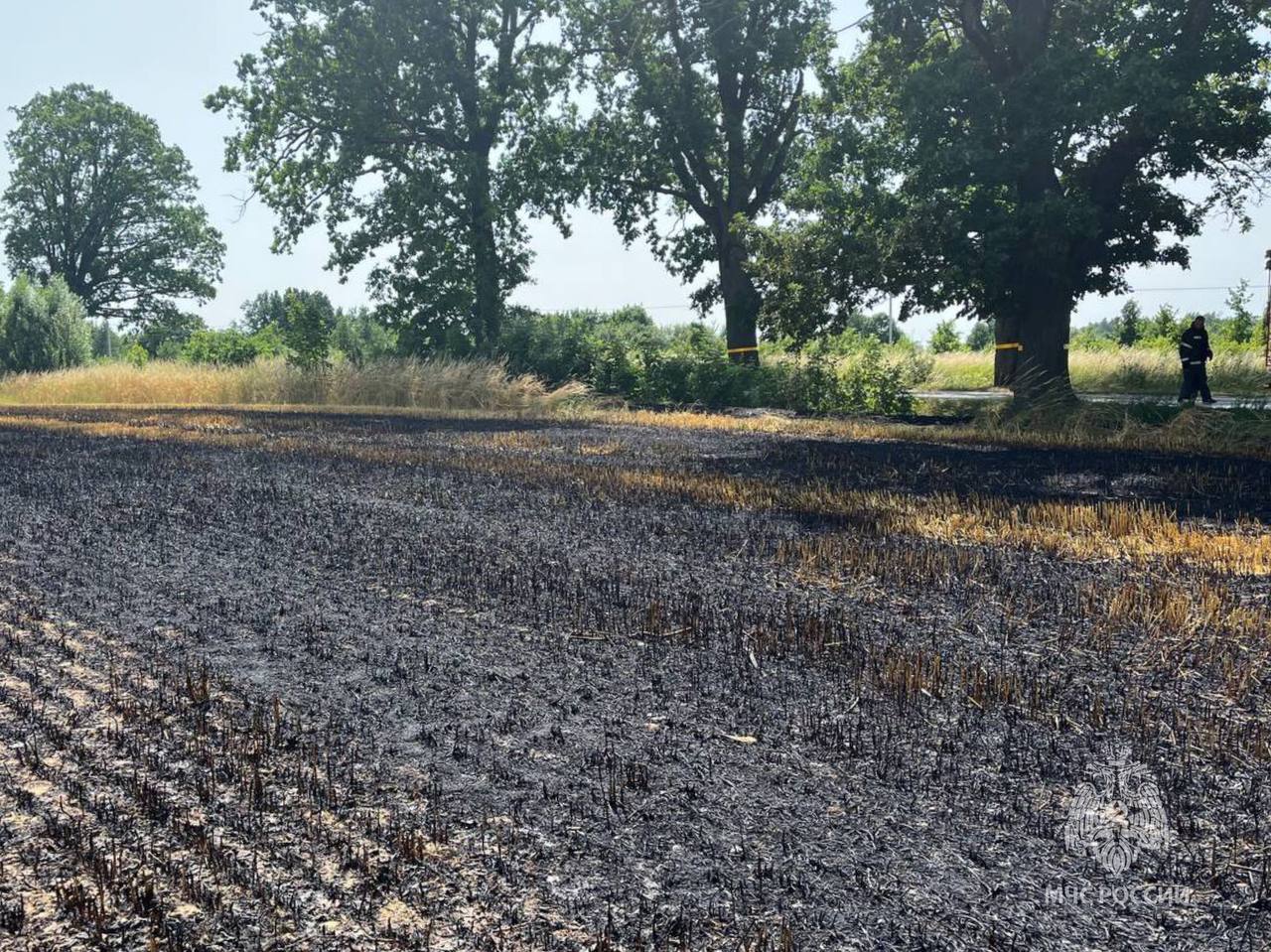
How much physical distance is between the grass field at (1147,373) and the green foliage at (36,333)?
3454 cm

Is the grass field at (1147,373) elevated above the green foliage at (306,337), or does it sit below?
below

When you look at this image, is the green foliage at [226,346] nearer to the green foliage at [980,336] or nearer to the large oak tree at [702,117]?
the large oak tree at [702,117]

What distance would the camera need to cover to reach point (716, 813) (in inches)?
A: 139

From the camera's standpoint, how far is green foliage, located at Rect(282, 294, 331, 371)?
3047 centimetres

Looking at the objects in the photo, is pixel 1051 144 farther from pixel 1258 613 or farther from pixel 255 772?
pixel 255 772

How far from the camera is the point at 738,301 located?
3234 cm

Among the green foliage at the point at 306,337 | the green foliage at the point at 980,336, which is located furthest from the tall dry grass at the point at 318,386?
the green foliage at the point at 980,336

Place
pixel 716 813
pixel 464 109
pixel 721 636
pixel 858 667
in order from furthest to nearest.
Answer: pixel 464 109 < pixel 721 636 < pixel 858 667 < pixel 716 813

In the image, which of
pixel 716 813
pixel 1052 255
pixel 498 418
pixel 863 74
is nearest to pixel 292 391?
pixel 498 418

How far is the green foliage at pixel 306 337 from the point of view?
3047 cm

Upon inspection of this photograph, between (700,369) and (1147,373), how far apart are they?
40.5ft

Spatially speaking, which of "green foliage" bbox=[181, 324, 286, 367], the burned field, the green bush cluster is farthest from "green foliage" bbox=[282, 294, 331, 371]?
the burned field

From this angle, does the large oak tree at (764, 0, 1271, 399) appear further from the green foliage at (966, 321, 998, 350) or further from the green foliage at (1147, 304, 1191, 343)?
the green foliage at (966, 321, 998, 350)

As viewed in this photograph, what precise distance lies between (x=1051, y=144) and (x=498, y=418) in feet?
38.2
